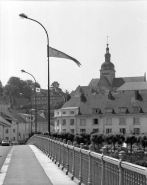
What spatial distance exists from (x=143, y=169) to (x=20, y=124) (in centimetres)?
12745

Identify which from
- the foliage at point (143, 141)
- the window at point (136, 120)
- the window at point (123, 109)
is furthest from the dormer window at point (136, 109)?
the foliage at point (143, 141)

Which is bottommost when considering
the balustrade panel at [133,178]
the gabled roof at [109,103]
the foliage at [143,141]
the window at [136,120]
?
the foliage at [143,141]

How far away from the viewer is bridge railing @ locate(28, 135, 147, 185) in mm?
7870

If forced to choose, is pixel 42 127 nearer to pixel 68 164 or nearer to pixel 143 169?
pixel 68 164

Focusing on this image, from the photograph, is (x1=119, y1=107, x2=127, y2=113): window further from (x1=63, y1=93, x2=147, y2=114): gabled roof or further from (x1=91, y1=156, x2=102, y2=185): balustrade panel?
(x1=91, y1=156, x2=102, y2=185): balustrade panel

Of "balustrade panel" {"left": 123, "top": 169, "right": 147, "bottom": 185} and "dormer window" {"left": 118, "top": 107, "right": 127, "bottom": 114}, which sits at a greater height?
"dormer window" {"left": 118, "top": 107, "right": 127, "bottom": 114}

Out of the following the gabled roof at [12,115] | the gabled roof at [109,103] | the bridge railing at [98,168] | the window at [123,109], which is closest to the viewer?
the bridge railing at [98,168]

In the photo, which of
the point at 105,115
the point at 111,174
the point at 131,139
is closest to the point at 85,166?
the point at 111,174

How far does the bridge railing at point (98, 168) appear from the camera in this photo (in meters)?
7.87

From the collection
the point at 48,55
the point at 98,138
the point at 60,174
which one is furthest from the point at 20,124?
the point at 60,174

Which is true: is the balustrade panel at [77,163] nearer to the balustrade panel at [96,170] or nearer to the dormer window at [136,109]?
the balustrade panel at [96,170]

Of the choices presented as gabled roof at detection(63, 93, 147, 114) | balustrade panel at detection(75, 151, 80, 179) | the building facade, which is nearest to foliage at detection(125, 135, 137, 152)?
the building facade

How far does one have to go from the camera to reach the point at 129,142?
9000 cm

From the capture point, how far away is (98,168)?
1132cm
